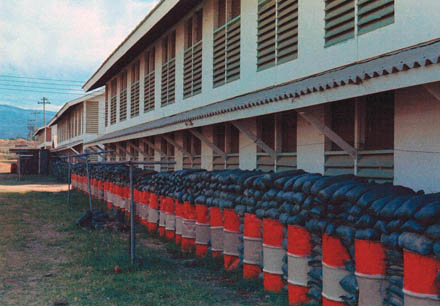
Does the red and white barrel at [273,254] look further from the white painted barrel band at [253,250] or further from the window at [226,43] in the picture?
the window at [226,43]

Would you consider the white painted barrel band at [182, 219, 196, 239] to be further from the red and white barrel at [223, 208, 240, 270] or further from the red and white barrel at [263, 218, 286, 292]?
the red and white barrel at [263, 218, 286, 292]

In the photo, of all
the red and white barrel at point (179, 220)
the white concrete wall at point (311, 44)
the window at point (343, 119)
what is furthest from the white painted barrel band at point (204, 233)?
the white concrete wall at point (311, 44)

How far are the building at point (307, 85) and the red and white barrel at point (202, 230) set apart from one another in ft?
5.40

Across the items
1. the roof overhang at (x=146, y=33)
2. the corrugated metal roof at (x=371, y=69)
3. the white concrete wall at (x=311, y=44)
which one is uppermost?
the roof overhang at (x=146, y=33)

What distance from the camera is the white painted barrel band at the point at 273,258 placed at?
7145mm

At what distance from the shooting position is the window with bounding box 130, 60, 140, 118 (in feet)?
69.8

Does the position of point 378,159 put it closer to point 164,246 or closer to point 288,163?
point 288,163

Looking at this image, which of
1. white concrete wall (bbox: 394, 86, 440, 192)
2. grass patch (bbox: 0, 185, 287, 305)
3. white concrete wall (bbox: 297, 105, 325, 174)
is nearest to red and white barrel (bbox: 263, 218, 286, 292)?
grass patch (bbox: 0, 185, 287, 305)

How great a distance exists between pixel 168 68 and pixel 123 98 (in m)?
7.42

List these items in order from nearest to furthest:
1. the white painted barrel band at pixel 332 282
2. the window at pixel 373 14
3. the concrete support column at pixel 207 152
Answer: the white painted barrel band at pixel 332 282, the window at pixel 373 14, the concrete support column at pixel 207 152

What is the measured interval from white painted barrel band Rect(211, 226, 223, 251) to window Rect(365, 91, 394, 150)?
3188 millimetres

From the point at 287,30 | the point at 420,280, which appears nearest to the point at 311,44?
the point at 287,30

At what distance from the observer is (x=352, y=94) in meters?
6.17

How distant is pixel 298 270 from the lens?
6.52 meters
